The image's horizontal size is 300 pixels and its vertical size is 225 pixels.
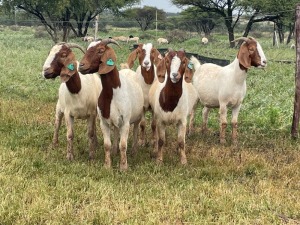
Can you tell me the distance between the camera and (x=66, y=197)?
5.01 metres

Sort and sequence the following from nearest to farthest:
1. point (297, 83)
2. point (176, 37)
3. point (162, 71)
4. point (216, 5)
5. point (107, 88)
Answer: point (107, 88) → point (162, 71) → point (297, 83) → point (216, 5) → point (176, 37)

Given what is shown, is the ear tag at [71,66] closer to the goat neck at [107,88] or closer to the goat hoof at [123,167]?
the goat neck at [107,88]

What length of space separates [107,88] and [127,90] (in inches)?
17.1

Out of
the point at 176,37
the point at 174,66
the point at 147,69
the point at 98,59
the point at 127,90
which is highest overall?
the point at 98,59

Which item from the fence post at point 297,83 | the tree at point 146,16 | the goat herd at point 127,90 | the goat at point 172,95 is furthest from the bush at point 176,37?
the goat at point 172,95

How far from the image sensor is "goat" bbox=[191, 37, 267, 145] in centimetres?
764

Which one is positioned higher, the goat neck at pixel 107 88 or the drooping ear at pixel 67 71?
the drooping ear at pixel 67 71

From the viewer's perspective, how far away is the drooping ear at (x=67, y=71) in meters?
6.36

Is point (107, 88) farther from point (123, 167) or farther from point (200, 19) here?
point (200, 19)

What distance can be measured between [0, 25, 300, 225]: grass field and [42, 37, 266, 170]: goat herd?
42 centimetres

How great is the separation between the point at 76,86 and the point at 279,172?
3481 millimetres

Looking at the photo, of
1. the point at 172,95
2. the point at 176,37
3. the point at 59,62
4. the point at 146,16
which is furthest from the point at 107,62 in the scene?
the point at 146,16

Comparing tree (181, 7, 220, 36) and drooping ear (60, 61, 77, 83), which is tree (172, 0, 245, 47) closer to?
tree (181, 7, 220, 36)

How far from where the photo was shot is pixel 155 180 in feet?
19.3
